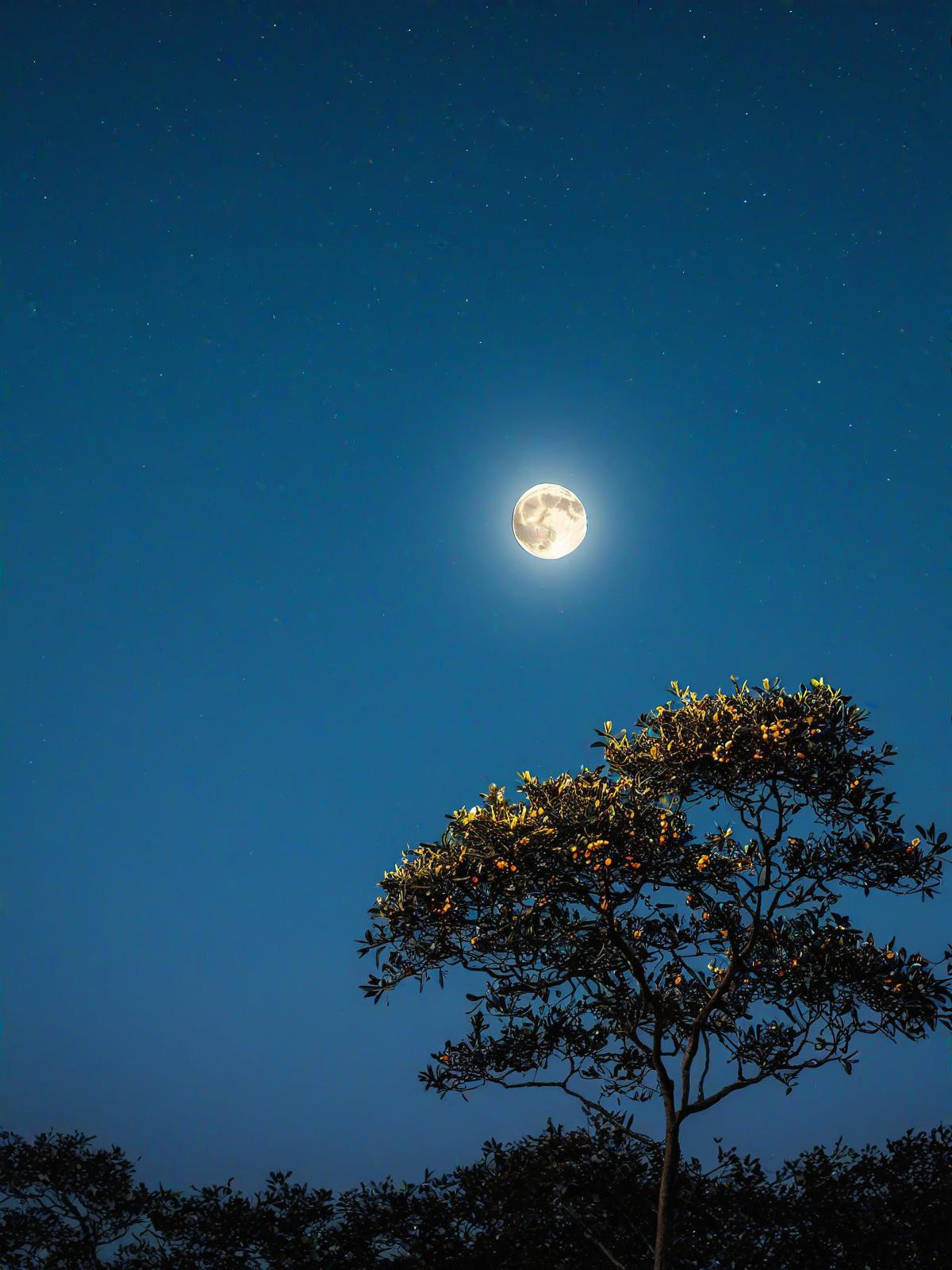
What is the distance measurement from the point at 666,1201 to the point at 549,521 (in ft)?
51.2

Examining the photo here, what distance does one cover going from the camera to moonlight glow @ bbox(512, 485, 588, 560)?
22.3 m

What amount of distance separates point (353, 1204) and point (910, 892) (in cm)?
1116

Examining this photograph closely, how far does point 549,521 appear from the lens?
2259cm

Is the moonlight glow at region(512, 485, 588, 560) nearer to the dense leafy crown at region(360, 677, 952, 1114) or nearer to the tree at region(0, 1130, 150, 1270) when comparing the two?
the dense leafy crown at region(360, 677, 952, 1114)

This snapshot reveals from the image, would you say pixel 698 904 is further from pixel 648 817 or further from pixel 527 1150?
pixel 527 1150

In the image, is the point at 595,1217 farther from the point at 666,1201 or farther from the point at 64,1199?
the point at 64,1199

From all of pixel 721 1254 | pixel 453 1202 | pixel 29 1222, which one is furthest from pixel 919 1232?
pixel 29 1222

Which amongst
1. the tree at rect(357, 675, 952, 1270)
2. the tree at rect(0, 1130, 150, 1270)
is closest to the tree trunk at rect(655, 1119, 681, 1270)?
the tree at rect(357, 675, 952, 1270)

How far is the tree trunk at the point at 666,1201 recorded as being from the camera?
36.3 ft

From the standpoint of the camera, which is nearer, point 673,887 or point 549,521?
point 673,887

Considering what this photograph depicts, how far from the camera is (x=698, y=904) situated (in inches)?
504

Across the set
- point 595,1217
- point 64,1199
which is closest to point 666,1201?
point 595,1217

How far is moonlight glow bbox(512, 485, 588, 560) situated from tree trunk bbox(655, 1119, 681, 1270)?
13.7m

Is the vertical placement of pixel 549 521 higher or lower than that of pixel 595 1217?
higher
